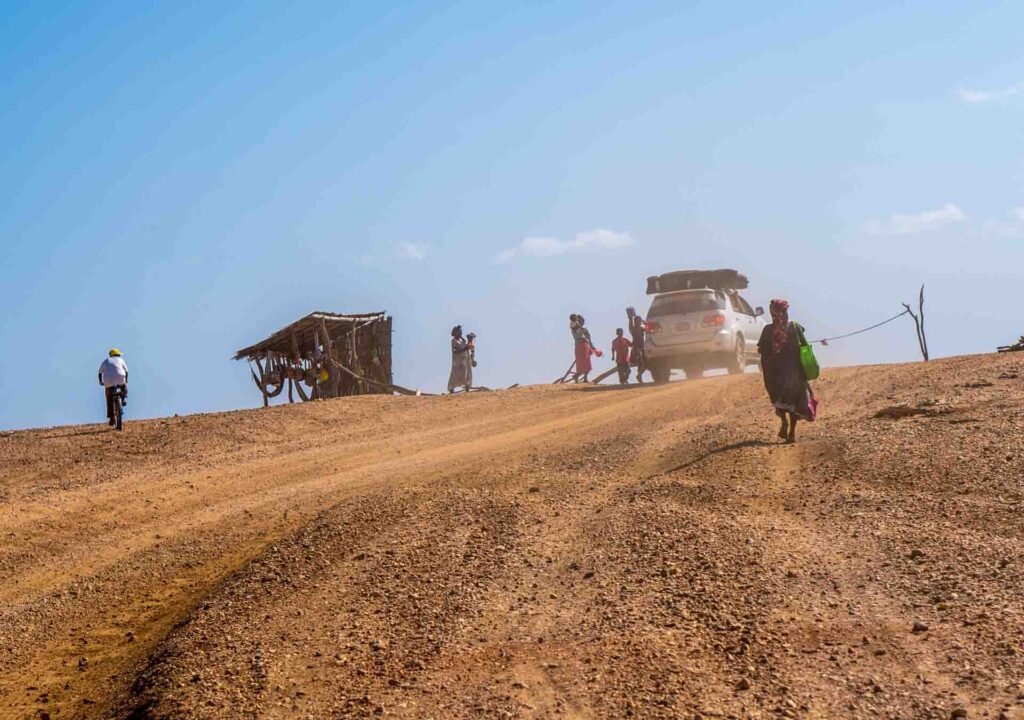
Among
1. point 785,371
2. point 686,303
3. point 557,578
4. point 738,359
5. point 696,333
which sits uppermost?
point 686,303

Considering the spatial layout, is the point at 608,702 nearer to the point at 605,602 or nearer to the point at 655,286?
the point at 605,602

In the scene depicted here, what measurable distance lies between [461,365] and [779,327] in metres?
14.8

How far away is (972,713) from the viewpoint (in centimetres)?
573

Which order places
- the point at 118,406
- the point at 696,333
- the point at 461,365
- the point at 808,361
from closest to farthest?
Answer: 1. the point at 808,361
2. the point at 118,406
3. the point at 696,333
4. the point at 461,365

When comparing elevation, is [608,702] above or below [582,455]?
below

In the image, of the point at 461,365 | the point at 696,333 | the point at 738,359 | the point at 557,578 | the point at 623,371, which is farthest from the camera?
the point at 461,365

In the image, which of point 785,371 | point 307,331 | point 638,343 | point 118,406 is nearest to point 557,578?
point 785,371

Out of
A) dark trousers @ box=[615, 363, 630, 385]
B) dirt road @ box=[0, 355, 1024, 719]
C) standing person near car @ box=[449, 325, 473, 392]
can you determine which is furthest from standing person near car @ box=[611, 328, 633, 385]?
dirt road @ box=[0, 355, 1024, 719]

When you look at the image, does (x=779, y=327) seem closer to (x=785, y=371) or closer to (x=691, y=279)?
(x=785, y=371)

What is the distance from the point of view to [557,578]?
8.25 m

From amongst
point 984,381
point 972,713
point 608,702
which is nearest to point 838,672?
point 972,713

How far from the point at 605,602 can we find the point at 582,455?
519 centimetres

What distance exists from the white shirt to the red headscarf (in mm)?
11872

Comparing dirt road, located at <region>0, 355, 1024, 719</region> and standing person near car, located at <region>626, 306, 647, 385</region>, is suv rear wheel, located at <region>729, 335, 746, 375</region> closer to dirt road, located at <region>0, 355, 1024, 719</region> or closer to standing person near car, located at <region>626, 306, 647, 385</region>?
standing person near car, located at <region>626, 306, 647, 385</region>
